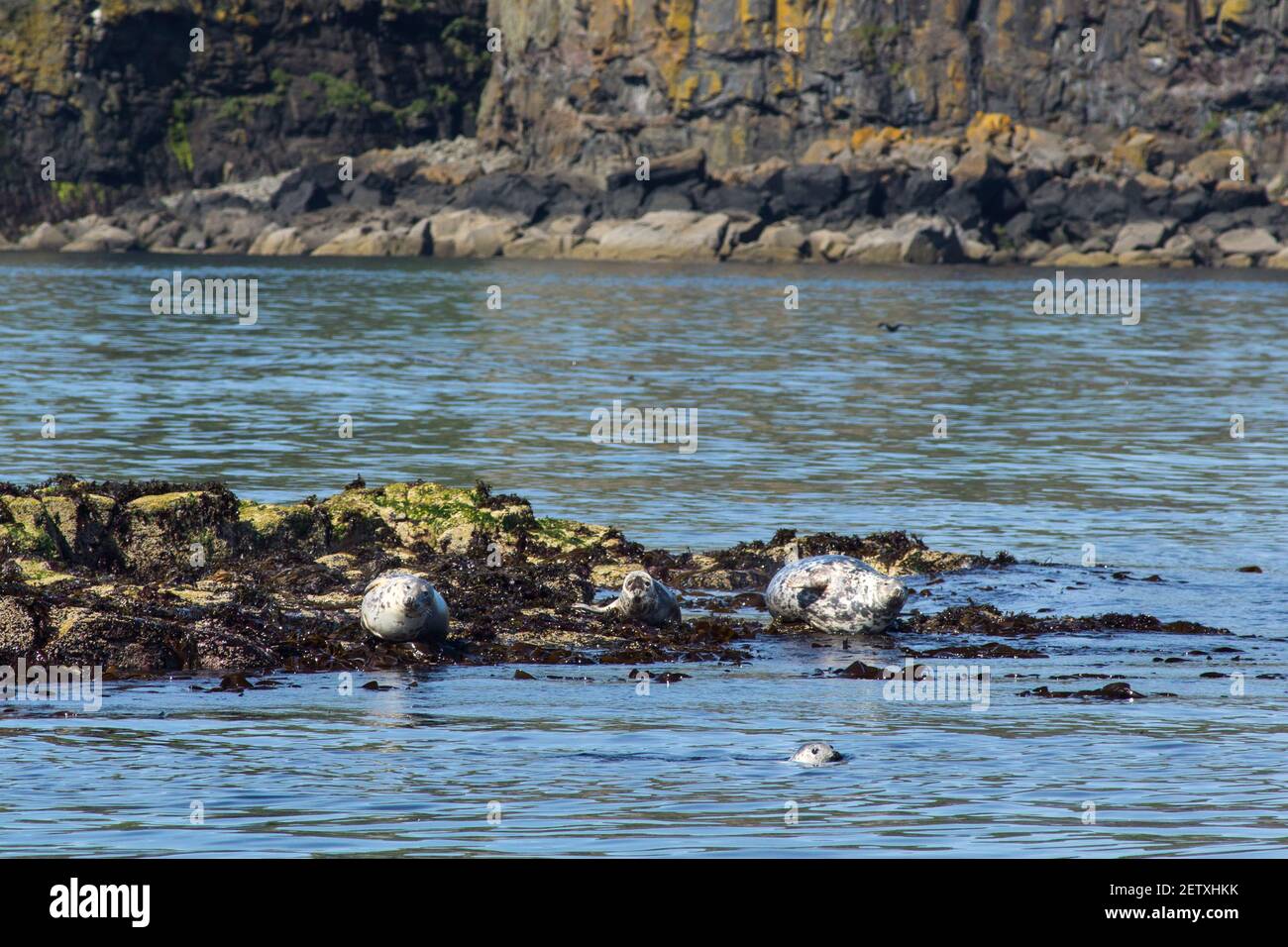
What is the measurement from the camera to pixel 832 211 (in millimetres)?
128625

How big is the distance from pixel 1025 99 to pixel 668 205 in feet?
91.4

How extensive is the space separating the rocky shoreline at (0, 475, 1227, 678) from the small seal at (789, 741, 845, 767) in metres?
3.33

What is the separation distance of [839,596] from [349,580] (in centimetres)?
407

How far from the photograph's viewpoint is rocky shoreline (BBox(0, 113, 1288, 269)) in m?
124

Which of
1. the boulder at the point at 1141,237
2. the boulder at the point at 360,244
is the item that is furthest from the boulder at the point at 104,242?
the boulder at the point at 1141,237

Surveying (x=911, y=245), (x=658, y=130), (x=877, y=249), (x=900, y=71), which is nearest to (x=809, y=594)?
(x=911, y=245)

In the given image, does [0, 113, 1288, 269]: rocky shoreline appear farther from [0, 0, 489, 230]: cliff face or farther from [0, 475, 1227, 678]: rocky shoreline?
[0, 475, 1227, 678]: rocky shoreline

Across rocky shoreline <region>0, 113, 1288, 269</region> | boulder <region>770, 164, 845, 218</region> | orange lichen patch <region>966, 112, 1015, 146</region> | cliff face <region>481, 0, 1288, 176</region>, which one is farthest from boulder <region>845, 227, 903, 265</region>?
cliff face <region>481, 0, 1288, 176</region>

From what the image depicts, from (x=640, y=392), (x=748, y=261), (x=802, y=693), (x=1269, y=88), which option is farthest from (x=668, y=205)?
(x=802, y=693)

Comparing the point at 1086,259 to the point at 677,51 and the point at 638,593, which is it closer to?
the point at 677,51

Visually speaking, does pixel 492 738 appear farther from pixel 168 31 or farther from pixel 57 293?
pixel 168 31

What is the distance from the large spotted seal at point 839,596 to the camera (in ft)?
49.9

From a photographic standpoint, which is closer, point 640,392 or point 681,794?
point 681,794

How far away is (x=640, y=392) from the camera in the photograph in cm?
3972
